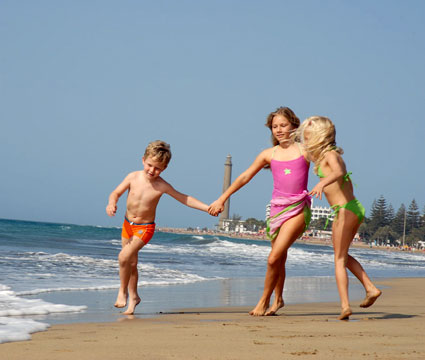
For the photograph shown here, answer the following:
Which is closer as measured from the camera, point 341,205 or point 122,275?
point 341,205

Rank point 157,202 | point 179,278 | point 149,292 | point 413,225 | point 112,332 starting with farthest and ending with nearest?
1. point 413,225
2. point 179,278
3. point 149,292
4. point 157,202
5. point 112,332

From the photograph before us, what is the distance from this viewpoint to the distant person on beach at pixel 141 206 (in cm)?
530

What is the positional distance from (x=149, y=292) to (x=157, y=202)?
2.51m

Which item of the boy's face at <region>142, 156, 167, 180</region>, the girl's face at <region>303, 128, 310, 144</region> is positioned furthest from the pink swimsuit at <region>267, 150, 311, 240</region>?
the boy's face at <region>142, 156, 167, 180</region>

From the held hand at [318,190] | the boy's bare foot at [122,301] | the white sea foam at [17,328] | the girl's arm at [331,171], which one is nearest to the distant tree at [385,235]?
the boy's bare foot at [122,301]

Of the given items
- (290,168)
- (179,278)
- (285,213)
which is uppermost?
(290,168)

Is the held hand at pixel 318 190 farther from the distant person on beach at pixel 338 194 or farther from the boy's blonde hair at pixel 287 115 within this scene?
the boy's blonde hair at pixel 287 115

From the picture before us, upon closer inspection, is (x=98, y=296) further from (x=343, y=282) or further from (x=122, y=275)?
(x=343, y=282)

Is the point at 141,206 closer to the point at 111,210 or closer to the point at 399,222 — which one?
the point at 111,210

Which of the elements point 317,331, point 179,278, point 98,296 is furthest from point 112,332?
point 179,278

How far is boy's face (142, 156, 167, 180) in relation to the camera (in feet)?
17.3

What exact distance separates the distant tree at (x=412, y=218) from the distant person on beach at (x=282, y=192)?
357 feet

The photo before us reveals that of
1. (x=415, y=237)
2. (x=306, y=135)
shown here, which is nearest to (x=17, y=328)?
(x=306, y=135)

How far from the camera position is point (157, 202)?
17.7ft
